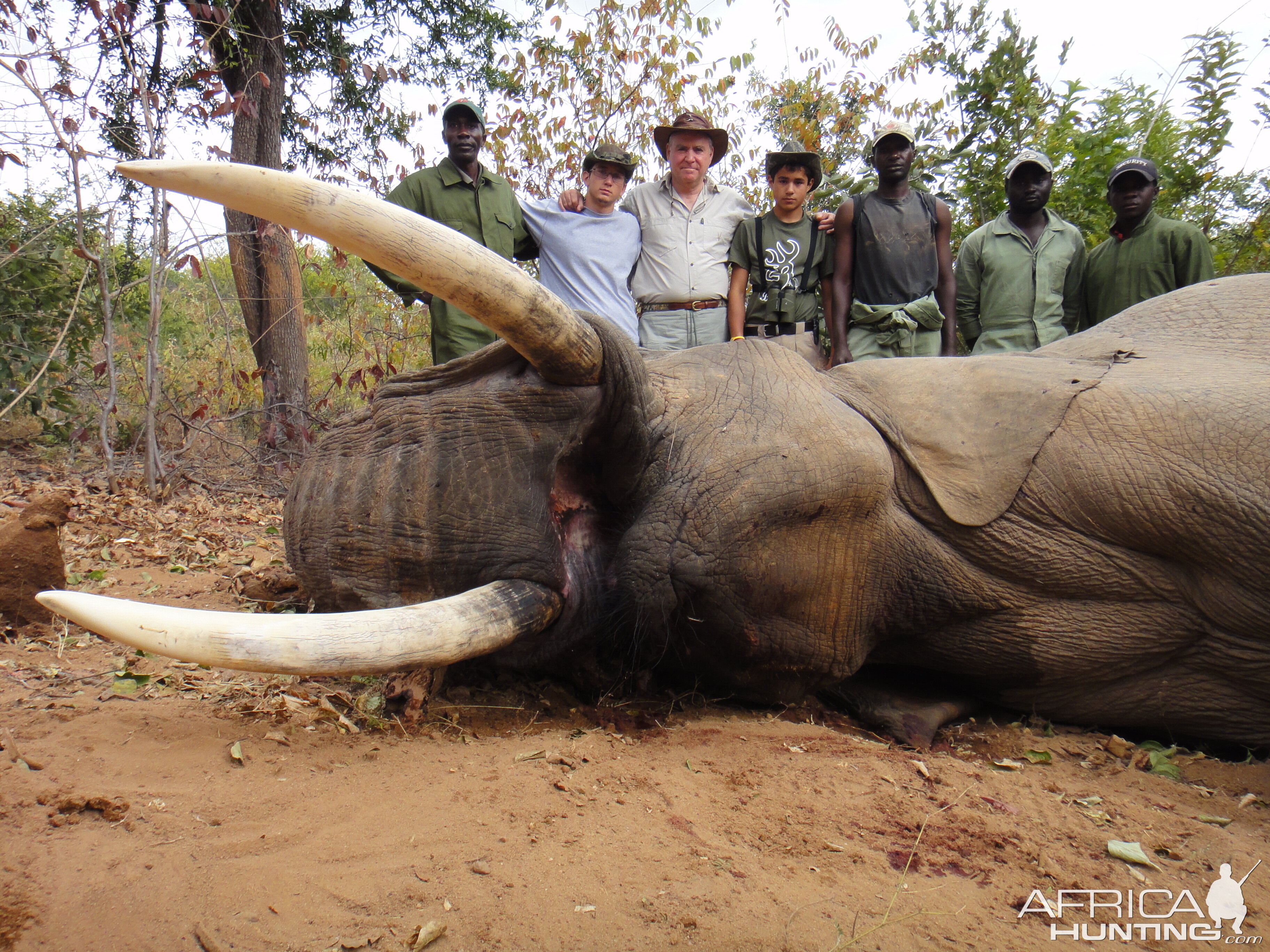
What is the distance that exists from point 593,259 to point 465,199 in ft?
2.89

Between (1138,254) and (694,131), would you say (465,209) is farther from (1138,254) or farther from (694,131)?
(1138,254)

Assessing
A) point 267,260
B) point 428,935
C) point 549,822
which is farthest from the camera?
point 267,260

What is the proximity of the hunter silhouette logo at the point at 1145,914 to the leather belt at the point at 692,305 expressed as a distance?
3.70m

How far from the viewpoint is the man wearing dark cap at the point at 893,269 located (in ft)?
15.7

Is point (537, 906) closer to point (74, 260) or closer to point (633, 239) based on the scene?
point (633, 239)

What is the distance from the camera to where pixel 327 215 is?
1.97 metres

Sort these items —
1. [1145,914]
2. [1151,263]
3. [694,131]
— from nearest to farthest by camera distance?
[1145,914] → [1151,263] → [694,131]

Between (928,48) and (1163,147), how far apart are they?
2347 millimetres

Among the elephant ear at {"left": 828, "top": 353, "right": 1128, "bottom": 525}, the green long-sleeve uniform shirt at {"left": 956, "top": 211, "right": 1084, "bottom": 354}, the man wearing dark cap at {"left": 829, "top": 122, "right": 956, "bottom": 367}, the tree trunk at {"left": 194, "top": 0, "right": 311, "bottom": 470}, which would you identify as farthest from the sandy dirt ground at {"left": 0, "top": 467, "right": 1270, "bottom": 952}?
the tree trunk at {"left": 194, "top": 0, "right": 311, "bottom": 470}

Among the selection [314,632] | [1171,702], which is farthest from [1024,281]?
[314,632]

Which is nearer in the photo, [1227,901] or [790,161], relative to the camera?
[1227,901]

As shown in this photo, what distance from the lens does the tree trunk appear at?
739cm

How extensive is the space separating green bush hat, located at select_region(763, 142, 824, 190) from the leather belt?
736mm

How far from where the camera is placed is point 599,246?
5.04 metres
